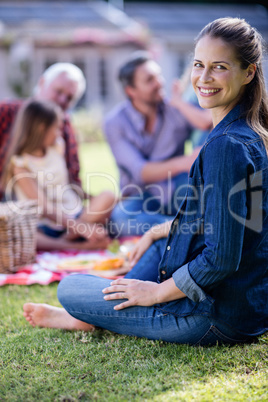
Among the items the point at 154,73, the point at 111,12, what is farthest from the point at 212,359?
the point at 111,12

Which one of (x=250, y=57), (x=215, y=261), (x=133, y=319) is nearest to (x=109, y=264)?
(x=133, y=319)

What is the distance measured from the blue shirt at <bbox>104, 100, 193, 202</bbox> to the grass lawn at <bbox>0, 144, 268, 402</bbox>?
7.27 ft

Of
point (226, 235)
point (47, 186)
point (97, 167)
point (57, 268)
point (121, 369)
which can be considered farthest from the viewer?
point (97, 167)

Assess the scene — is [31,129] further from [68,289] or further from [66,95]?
[68,289]

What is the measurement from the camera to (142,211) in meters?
4.38

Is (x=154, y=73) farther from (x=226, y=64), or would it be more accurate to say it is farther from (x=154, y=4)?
(x=154, y=4)

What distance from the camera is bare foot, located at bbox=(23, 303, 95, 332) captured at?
2461mm

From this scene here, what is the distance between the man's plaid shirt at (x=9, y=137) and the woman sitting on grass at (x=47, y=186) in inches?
5.0

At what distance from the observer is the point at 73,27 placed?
55.2ft

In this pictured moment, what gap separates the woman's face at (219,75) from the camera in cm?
187

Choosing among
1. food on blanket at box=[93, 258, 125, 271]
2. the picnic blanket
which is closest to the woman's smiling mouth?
the picnic blanket

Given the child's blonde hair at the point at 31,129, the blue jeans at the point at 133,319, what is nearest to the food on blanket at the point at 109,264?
the blue jeans at the point at 133,319

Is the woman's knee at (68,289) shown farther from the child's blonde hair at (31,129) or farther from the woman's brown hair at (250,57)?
the child's blonde hair at (31,129)

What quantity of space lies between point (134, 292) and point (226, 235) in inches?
21.9
